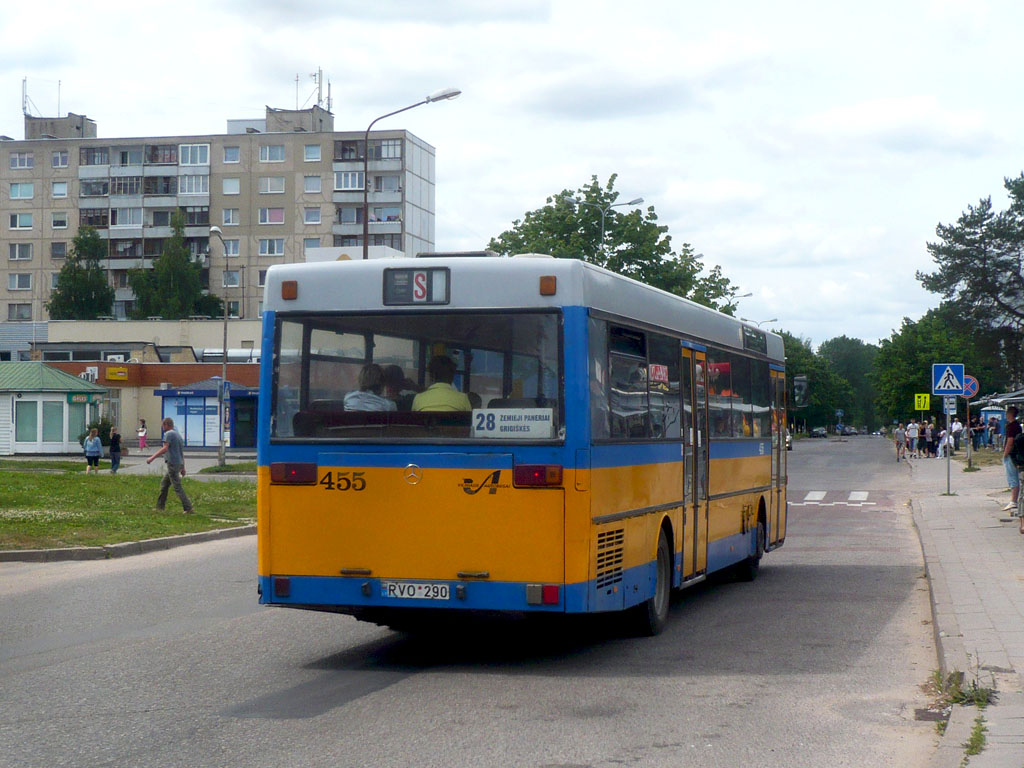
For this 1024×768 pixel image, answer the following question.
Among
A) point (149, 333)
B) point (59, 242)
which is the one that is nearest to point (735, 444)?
point (149, 333)

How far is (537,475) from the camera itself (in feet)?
29.0

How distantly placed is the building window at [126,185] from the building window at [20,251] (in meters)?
8.45

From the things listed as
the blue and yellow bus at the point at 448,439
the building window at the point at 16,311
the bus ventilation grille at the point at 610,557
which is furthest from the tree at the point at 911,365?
the blue and yellow bus at the point at 448,439

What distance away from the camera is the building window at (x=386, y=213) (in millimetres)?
94438

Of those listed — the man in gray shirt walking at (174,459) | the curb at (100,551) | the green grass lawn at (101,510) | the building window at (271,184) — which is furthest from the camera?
the building window at (271,184)

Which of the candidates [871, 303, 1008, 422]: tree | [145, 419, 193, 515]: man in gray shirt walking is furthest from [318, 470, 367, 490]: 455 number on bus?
[871, 303, 1008, 422]: tree

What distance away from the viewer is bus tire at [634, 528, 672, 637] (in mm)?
10422

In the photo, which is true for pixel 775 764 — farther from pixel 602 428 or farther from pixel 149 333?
pixel 149 333

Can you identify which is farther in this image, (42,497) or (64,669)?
(42,497)

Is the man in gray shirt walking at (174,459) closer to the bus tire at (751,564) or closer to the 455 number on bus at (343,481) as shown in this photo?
the bus tire at (751,564)

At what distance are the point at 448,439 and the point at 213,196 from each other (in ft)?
306

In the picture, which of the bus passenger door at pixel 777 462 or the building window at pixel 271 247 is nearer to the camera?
the bus passenger door at pixel 777 462

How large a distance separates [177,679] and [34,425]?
52.6 m

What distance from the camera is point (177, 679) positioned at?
8.70 m
